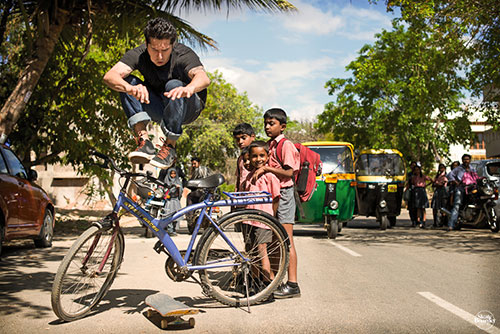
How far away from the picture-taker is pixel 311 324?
4473mm

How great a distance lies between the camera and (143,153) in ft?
12.9

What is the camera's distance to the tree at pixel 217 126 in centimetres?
4056

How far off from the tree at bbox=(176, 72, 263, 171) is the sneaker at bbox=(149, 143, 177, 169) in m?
34.7

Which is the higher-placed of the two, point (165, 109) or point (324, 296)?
point (165, 109)

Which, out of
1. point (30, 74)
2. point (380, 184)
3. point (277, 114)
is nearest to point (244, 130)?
point (277, 114)

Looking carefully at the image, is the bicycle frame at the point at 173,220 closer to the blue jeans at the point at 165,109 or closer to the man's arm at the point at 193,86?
the blue jeans at the point at 165,109

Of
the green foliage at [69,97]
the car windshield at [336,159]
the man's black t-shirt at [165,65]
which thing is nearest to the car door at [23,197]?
the green foliage at [69,97]

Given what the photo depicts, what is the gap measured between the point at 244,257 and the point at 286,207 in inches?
33.2

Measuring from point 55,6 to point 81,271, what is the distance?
6845mm

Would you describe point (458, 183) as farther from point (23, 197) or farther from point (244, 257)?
point (244, 257)

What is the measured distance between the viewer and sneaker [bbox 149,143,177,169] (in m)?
3.95

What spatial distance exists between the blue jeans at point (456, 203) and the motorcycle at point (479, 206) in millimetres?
172

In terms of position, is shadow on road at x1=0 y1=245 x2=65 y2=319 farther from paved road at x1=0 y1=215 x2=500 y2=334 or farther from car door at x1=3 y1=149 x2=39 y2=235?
car door at x1=3 y1=149 x2=39 y2=235

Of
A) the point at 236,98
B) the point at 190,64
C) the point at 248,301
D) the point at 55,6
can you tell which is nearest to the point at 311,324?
the point at 248,301
